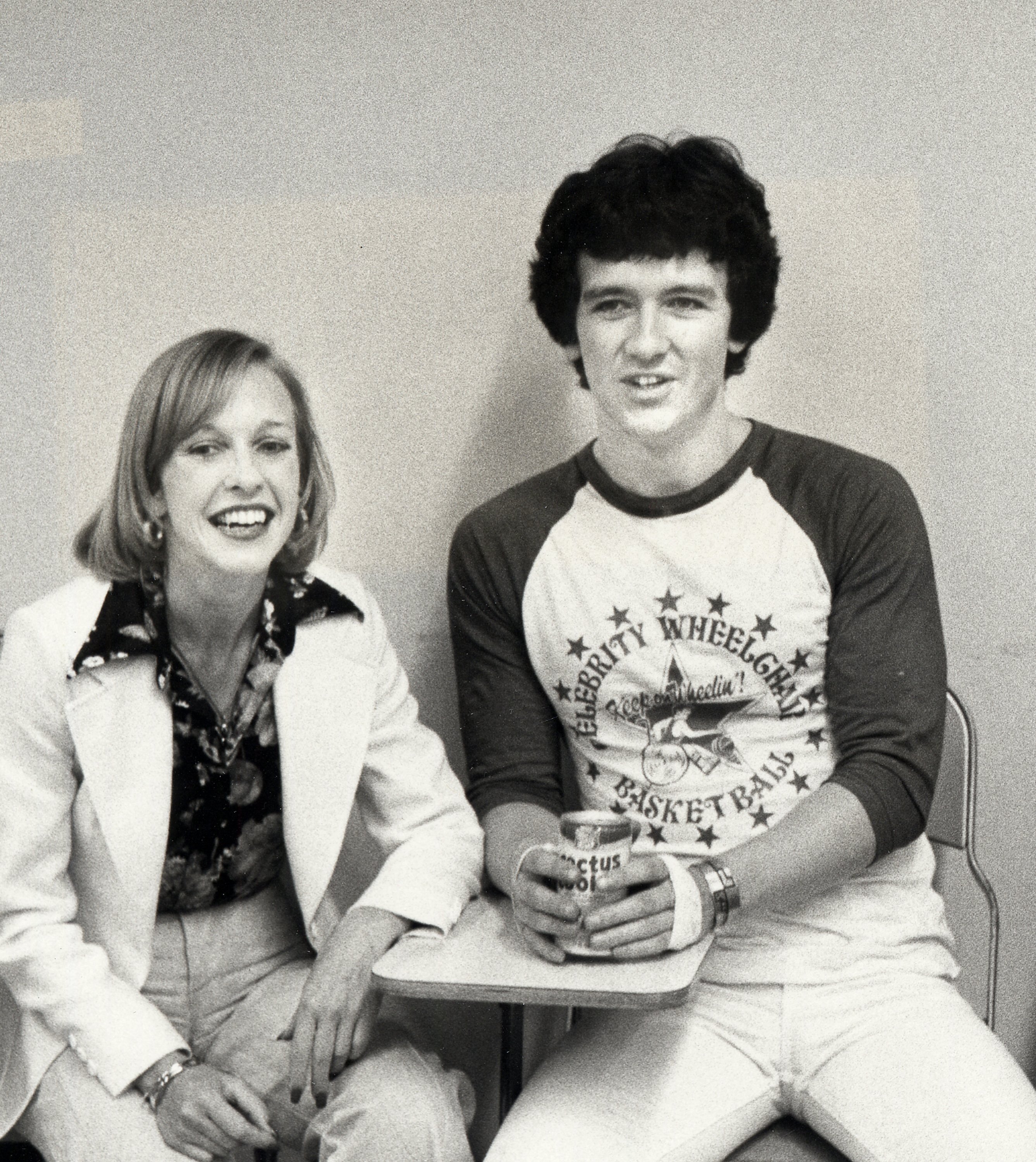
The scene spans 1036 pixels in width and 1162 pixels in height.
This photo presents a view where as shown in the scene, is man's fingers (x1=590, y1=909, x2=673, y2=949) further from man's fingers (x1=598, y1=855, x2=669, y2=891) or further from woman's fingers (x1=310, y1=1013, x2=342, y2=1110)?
woman's fingers (x1=310, y1=1013, x2=342, y2=1110)

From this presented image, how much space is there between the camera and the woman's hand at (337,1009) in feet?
5.25


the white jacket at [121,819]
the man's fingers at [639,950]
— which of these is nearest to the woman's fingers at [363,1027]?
the white jacket at [121,819]

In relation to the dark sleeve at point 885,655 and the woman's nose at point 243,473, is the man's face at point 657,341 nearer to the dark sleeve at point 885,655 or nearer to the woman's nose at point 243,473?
the dark sleeve at point 885,655

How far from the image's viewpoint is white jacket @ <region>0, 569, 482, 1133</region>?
1628 mm

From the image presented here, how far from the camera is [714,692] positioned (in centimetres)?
184

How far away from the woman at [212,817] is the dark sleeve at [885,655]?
501 millimetres

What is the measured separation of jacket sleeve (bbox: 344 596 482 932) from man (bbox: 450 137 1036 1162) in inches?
2.1

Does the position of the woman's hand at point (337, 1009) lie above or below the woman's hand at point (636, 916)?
below

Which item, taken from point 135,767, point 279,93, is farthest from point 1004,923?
point 279,93

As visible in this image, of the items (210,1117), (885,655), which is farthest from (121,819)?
(885,655)

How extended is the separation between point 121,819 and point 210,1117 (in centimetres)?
35

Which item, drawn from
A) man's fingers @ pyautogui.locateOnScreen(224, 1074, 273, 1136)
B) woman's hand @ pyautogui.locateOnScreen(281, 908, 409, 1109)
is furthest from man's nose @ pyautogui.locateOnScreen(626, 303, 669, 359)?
man's fingers @ pyautogui.locateOnScreen(224, 1074, 273, 1136)

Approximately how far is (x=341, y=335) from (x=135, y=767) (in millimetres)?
808

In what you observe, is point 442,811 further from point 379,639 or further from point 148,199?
point 148,199
